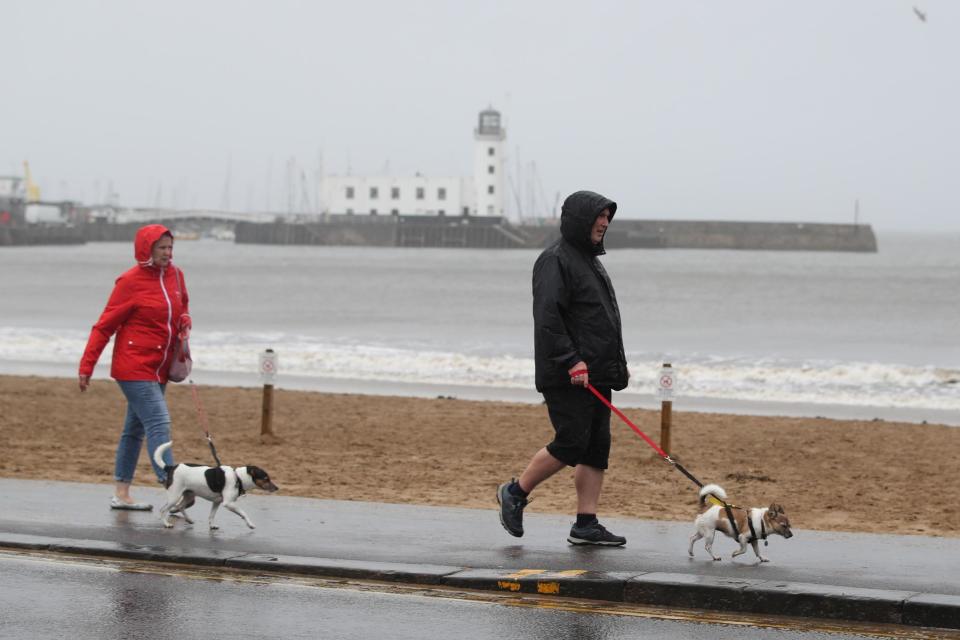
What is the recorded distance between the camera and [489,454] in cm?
1415

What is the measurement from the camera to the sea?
2497 centimetres

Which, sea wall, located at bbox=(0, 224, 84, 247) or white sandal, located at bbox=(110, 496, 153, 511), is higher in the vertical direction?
sea wall, located at bbox=(0, 224, 84, 247)

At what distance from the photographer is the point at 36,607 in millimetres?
6473

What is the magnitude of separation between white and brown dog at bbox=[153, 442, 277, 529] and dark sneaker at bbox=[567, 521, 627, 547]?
189 cm

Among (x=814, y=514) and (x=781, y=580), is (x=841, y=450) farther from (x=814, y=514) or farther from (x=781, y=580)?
(x=781, y=580)

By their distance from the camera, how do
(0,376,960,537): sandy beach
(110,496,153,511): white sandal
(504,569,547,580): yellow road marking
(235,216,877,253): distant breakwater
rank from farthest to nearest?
(235,216,877,253): distant breakwater < (0,376,960,537): sandy beach < (110,496,153,511): white sandal < (504,569,547,580): yellow road marking

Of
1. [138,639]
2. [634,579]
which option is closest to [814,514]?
[634,579]

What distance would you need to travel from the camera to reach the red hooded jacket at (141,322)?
349 inches

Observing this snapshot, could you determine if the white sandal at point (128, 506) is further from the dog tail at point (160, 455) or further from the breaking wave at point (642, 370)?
the breaking wave at point (642, 370)

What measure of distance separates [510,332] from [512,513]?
121ft

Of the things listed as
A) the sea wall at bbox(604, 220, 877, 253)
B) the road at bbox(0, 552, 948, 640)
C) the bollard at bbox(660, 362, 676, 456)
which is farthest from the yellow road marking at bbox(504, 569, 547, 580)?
the sea wall at bbox(604, 220, 877, 253)

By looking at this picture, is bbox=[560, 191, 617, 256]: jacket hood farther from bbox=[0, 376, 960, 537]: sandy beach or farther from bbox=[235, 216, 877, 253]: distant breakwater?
bbox=[235, 216, 877, 253]: distant breakwater

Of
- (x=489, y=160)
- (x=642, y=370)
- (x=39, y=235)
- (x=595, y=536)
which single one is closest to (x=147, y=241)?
(x=595, y=536)

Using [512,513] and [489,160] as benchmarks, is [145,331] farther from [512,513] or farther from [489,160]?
[489,160]
